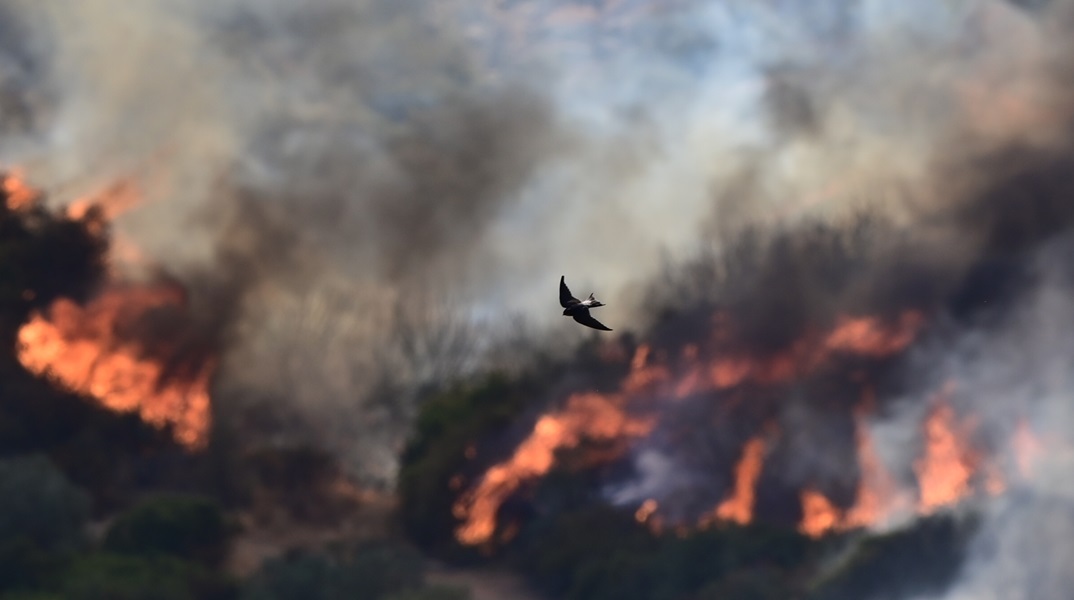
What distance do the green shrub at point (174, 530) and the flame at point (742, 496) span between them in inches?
846

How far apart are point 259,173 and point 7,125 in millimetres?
10574

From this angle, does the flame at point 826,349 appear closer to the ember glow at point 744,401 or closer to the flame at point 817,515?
the ember glow at point 744,401

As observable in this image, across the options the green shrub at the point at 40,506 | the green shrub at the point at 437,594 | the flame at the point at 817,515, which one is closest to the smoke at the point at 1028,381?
the flame at the point at 817,515

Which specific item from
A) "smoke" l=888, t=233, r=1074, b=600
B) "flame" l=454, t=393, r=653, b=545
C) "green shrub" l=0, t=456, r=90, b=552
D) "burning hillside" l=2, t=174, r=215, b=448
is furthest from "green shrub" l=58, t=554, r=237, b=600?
"smoke" l=888, t=233, r=1074, b=600

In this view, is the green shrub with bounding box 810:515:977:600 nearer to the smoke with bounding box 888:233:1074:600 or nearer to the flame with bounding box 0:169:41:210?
the smoke with bounding box 888:233:1074:600

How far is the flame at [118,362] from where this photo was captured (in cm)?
7719

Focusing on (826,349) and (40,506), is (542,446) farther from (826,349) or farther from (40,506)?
(40,506)

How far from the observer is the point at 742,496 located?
8362 cm

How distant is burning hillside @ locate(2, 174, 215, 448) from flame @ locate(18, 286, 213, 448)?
4 cm

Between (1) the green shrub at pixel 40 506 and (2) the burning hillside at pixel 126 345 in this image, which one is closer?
(2) the burning hillside at pixel 126 345

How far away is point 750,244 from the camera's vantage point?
7775cm

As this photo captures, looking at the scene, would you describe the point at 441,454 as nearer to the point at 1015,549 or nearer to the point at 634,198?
the point at 634,198

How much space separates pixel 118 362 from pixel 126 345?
2.53ft

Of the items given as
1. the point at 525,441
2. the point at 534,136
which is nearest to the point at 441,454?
the point at 525,441
